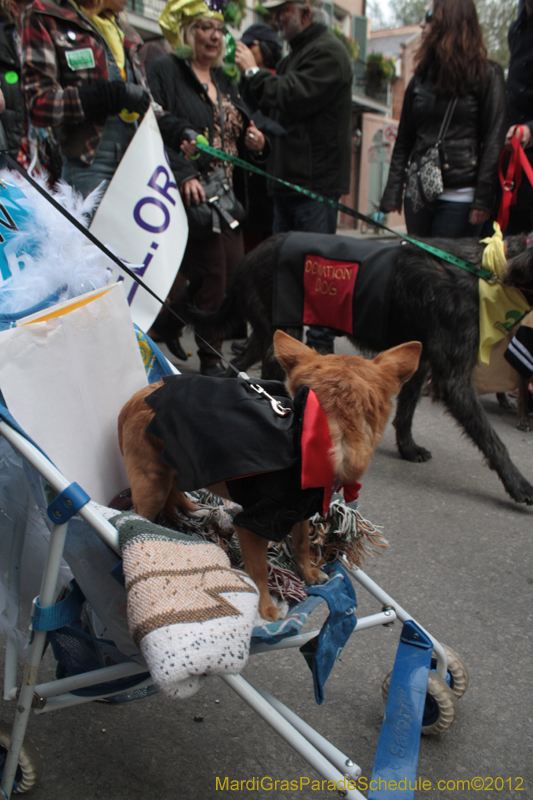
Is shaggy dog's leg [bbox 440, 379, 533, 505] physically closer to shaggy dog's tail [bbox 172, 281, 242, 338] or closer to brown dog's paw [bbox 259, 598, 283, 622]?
shaggy dog's tail [bbox 172, 281, 242, 338]

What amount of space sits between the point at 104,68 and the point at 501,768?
10.8 feet

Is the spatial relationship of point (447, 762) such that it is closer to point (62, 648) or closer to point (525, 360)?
point (62, 648)

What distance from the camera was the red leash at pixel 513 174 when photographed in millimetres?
3482

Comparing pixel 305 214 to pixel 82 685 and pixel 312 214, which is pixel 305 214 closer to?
pixel 312 214

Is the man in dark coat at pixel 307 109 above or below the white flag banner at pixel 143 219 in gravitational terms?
above

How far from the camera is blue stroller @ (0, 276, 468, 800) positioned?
1.20 m

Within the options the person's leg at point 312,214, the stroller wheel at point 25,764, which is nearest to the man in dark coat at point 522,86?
the person's leg at point 312,214

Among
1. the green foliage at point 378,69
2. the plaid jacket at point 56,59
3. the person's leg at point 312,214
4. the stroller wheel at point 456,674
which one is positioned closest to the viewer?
the stroller wheel at point 456,674

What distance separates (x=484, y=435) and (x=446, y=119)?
2.09 m

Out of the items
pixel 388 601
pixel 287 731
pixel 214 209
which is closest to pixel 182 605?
pixel 287 731

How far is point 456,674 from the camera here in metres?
1.67

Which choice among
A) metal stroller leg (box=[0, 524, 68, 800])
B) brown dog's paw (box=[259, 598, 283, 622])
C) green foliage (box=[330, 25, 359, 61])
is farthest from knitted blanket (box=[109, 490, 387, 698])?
green foliage (box=[330, 25, 359, 61])

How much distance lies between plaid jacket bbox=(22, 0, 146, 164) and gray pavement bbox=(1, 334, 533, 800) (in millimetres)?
2424

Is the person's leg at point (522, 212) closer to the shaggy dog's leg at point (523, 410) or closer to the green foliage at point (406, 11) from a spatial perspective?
the shaggy dog's leg at point (523, 410)
